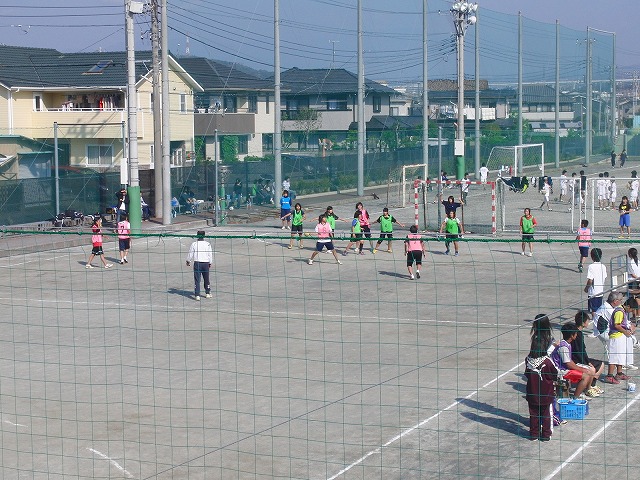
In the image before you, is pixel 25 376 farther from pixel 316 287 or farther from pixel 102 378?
pixel 316 287

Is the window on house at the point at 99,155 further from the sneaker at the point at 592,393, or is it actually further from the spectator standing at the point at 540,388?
the spectator standing at the point at 540,388

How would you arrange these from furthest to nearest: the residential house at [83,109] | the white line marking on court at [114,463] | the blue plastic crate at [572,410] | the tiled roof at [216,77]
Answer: the tiled roof at [216,77] → the residential house at [83,109] → the blue plastic crate at [572,410] → the white line marking on court at [114,463]

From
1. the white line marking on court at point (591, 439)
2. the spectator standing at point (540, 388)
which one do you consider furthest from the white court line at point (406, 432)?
the white line marking on court at point (591, 439)

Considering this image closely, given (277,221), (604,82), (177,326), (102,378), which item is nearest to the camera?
(102,378)

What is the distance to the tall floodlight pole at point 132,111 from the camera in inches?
1189

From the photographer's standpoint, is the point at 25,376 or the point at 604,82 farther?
the point at 604,82

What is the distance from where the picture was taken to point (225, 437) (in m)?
11.5

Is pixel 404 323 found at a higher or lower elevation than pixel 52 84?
lower

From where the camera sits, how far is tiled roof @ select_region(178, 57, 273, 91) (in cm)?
5953

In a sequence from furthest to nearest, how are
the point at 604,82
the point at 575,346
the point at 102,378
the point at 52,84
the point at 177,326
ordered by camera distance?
the point at 604,82
the point at 52,84
the point at 177,326
the point at 102,378
the point at 575,346

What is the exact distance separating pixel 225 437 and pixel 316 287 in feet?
34.7

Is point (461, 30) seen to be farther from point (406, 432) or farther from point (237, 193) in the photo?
point (406, 432)

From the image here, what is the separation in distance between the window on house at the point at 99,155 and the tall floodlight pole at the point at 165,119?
12.2 meters

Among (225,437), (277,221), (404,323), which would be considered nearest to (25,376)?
(225,437)
